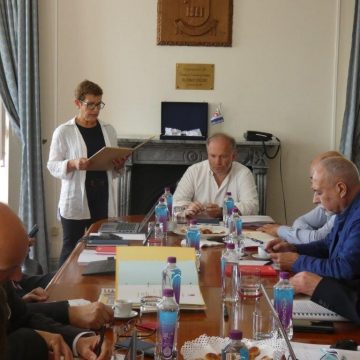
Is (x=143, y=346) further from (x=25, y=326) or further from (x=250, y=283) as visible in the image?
(x=250, y=283)

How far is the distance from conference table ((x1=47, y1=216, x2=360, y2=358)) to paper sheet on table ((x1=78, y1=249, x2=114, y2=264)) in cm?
3

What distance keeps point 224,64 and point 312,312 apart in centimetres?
344

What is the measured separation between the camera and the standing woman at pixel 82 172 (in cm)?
378

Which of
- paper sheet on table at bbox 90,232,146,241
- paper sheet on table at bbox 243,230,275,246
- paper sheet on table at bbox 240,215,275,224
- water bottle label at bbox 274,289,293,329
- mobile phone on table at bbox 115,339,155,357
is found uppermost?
water bottle label at bbox 274,289,293,329

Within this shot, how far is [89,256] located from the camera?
2568mm

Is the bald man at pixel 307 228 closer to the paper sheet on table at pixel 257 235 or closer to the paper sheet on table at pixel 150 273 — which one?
the paper sheet on table at pixel 257 235

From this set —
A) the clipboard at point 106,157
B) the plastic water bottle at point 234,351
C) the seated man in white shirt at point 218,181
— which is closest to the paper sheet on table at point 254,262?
the plastic water bottle at point 234,351

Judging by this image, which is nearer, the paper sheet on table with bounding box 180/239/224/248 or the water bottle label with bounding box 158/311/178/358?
the water bottle label with bounding box 158/311/178/358

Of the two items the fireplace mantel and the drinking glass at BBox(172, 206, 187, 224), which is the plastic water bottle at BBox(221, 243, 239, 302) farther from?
the fireplace mantel

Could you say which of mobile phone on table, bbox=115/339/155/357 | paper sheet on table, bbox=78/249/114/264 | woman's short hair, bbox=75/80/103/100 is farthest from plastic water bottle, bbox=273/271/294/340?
woman's short hair, bbox=75/80/103/100

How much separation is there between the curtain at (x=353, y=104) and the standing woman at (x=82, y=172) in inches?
82.0

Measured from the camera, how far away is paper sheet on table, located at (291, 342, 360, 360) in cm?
149

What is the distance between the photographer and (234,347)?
50.9 inches

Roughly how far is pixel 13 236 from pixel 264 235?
1.97 meters
